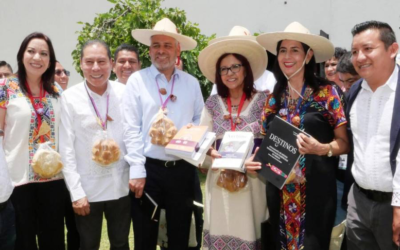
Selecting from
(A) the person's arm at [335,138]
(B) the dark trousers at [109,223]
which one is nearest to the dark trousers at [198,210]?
(B) the dark trousers at [109,223]

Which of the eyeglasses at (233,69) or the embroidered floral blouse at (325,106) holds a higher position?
the eyeglasses at (233,69)

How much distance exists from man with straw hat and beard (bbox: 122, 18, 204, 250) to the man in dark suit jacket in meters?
1.52

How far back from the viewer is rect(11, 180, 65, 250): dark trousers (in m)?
3.53

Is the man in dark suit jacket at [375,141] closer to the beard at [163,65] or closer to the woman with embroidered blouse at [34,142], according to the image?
the beard at [163,65]

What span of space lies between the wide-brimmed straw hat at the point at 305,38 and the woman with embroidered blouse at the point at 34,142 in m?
2.01

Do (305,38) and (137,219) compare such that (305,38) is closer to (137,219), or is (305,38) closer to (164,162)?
(164,162)

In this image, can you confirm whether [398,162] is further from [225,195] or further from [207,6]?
[207,6]

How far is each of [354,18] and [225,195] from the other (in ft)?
28.0

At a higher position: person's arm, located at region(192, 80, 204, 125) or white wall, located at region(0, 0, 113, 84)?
white wall, located at region(0, 0, 113, 84)

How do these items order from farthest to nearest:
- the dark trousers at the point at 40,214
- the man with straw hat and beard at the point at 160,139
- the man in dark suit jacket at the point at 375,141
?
the man with straw hat and beard at the point at 160,139 → the dark trousers at the point at 40,214 → the man in dark suit jacket at the point at 375,141

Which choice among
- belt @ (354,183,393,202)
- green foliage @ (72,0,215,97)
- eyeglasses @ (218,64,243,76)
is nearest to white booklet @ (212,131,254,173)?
eyeglasses @ (218,64,243,76)

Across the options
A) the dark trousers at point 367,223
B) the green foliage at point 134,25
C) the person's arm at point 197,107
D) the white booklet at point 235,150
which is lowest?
the dark trousers at point 367,223

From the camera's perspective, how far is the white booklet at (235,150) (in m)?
3.23

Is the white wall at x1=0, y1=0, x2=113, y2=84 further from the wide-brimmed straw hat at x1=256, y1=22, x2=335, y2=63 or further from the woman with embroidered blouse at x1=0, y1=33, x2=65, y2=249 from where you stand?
the wide-brimmed straw hat at x1=256, y1=22, x2=335, y2=63
